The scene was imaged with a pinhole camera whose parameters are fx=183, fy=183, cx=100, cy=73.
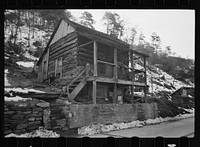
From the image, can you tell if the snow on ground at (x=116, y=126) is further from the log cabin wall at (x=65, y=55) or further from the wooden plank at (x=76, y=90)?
the log cabin wall at (x=65, y=55)

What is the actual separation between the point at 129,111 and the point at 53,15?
5010 mm

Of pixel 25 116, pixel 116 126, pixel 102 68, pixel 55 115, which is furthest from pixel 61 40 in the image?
pixel 116 126

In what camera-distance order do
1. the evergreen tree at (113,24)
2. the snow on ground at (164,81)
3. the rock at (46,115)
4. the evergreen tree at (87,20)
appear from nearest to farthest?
the rock at (46,115) < the evergreen tree at (87,20) < the evergreen tree at (113,24) < the snow on ground at (164,81)

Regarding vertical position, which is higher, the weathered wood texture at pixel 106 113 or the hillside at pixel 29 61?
the hillside at pixel 29 61

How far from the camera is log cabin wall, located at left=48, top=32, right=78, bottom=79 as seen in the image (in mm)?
7414

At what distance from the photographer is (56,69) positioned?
805 cm

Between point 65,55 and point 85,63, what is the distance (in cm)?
101

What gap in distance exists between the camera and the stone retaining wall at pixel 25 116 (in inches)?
182

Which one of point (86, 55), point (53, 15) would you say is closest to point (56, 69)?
point (86, 55)

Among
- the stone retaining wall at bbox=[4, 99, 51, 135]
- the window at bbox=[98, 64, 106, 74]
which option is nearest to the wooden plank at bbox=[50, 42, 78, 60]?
the window at bbox=[98, 64, 106, 74]

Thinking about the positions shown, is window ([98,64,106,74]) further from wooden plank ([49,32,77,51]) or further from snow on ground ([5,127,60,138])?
snow on ground ([5,127,60,138])

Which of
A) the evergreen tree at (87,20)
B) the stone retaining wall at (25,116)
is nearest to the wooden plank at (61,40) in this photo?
the evergreen tree at (87,20)

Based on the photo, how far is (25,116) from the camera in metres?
4.86
